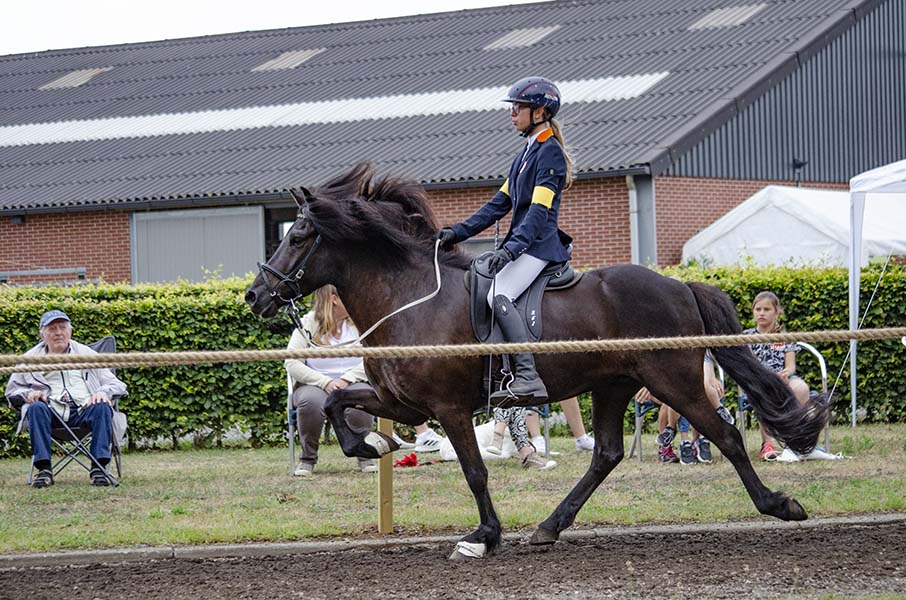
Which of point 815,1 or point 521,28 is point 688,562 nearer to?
point 815,1

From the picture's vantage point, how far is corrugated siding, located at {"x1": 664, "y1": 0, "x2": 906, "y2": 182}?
78.6 ft

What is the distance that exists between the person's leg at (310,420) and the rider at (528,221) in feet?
13.7

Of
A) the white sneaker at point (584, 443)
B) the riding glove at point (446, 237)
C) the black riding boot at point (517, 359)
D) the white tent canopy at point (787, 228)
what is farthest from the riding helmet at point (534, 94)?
the white tent canopy at point (787, 228)

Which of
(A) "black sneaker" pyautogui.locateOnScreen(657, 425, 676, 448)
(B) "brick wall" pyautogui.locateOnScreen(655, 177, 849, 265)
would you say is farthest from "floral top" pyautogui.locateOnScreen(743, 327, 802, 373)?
(B) "brick wall" pyautogui.locateOnScreen(655, 177, 849, 265)

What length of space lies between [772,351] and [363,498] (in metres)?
4.18

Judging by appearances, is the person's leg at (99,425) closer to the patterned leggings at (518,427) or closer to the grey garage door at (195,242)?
the patterned leggings at (518,427)

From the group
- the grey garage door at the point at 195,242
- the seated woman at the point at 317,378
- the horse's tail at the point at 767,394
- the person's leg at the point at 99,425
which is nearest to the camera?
the horse's tail at the point at 767,394

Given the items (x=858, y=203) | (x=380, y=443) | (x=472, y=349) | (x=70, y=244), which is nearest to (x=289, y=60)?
(x=70, y=244)

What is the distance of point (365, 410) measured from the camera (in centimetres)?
755

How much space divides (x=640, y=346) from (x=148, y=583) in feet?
9.13

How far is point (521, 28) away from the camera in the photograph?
3136 cm

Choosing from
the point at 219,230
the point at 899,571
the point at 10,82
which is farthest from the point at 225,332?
the point at 10,82

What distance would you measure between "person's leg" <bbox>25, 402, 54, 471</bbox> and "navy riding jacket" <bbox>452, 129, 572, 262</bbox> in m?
4.90

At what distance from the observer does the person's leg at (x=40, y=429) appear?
10719mm
